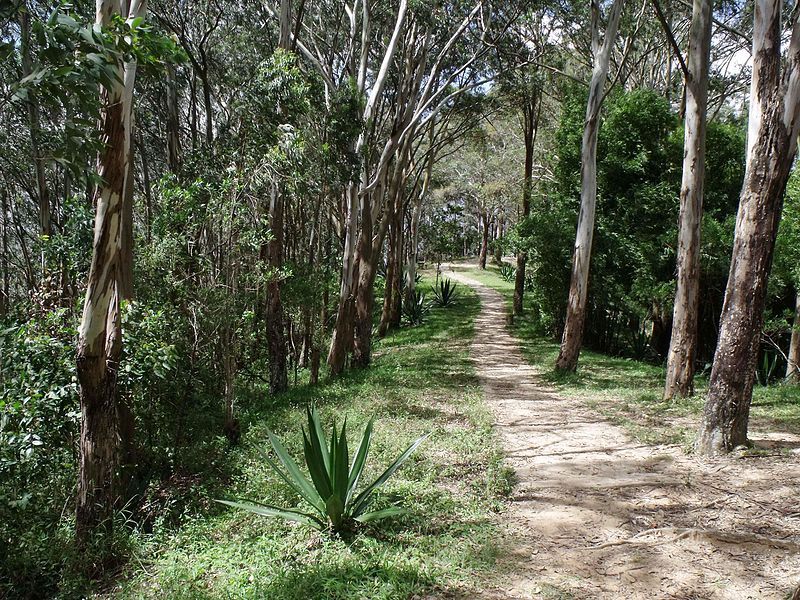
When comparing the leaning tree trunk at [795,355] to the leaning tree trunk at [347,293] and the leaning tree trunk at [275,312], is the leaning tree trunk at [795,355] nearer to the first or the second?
the leaning tree trunk at [347,293]

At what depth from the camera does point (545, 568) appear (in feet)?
12.0

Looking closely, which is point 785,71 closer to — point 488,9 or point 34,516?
point 34,516

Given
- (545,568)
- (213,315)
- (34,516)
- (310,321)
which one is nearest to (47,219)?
(310,321)

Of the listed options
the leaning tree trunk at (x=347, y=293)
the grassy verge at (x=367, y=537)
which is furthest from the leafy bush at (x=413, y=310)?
the grassy verge at (x=367, y=537)

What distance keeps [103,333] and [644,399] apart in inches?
285

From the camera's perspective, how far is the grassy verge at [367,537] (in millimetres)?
3596

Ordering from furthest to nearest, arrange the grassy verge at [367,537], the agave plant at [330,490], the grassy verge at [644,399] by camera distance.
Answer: the grassy verge at [644,399] < the agave plant at [330,490] < the grassy verge at [367,537]

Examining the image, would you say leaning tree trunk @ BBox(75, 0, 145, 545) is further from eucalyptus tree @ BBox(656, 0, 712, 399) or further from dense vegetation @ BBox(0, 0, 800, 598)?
eucalyptus tree @ BBox(656, 0, 712, 399)

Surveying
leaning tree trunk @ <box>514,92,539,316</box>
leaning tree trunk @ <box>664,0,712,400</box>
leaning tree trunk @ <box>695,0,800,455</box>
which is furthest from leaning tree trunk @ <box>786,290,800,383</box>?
leaning tree trunk @ <box>514,92,539,316</box>

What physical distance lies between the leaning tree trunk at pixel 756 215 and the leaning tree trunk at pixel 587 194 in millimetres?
5425

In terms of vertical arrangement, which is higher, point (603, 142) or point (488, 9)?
point (488, 9)

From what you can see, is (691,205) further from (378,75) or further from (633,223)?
(378,75)

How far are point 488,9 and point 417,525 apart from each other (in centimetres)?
1228

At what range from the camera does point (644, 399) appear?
8.47 metres
